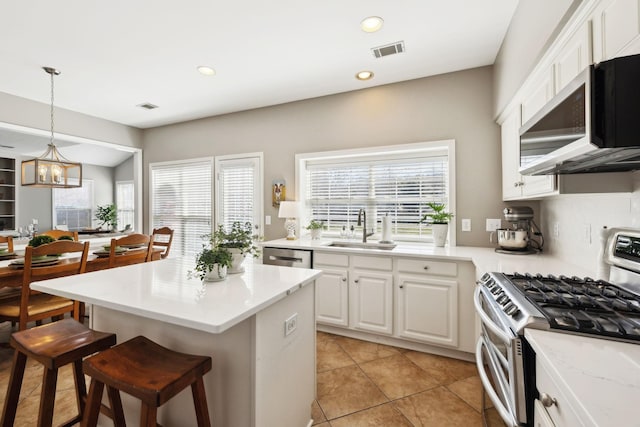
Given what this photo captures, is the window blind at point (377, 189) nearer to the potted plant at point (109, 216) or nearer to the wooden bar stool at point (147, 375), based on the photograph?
the wooden bar stool at point (147, 375)

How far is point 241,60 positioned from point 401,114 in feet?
5.79

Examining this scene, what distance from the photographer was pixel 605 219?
1596mm

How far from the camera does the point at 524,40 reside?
6.11ft

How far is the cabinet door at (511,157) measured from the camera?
2.21 meters

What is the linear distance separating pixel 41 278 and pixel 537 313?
132 inches

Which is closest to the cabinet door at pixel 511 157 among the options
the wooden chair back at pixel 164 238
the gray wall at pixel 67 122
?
the wooden chair back at pixel 164 238

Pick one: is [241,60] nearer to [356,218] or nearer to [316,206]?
Result: [316,206]

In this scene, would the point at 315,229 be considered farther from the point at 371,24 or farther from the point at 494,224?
the point at 371,24

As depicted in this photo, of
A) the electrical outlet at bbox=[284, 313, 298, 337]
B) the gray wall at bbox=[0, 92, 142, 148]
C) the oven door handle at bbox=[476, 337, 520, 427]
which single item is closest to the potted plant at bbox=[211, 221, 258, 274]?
the electrical outlet at bbox=[284, 313, 298, 337]

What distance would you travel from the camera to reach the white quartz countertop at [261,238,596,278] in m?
1.77

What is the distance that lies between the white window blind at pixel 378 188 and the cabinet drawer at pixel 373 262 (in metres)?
0.76

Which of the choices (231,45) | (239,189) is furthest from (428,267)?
(239,189)

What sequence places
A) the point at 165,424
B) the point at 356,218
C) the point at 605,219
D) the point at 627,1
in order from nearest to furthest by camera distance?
1. the point at 627,1
2. the point at 165,424
3. the point at 605,219
4. the point at 356,218

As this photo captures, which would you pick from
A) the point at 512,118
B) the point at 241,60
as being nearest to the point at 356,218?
the point at 512,118
